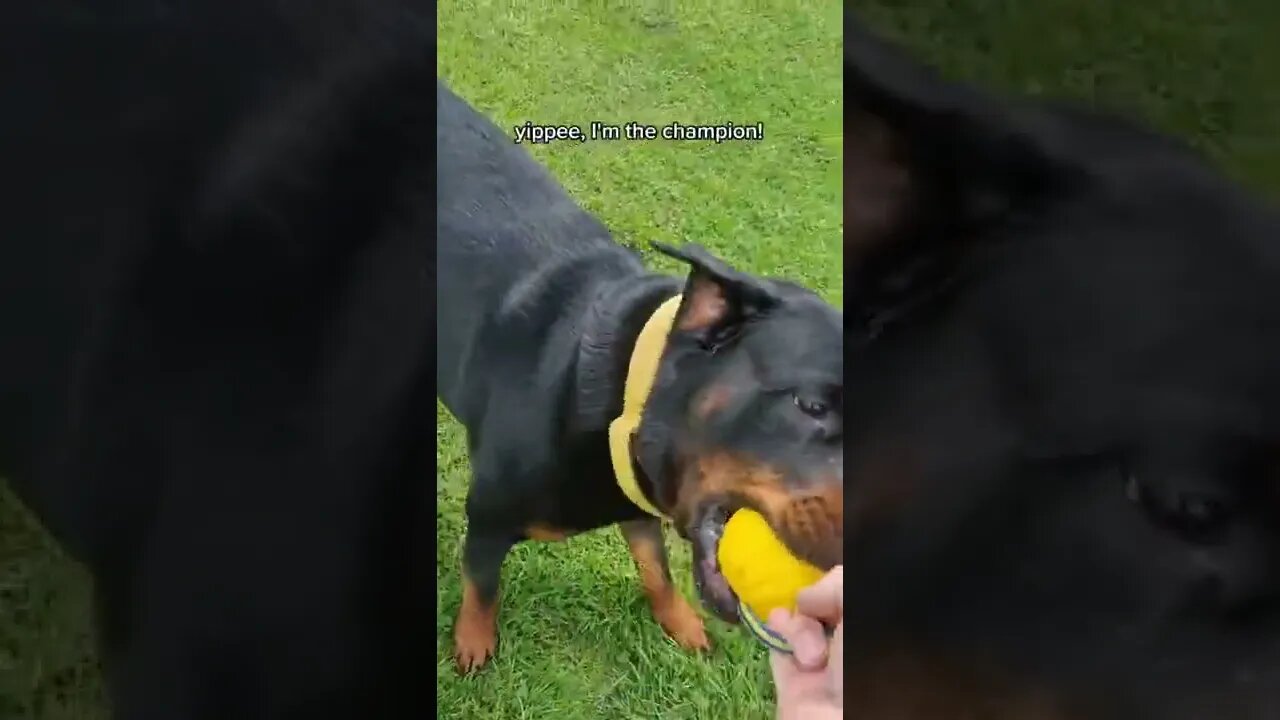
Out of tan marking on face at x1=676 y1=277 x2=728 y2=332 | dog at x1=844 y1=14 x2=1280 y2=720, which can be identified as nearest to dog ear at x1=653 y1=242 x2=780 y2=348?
tan marking on face at x1=676 y1=277 x2=728 y2=332

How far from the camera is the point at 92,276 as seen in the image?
1014 mm

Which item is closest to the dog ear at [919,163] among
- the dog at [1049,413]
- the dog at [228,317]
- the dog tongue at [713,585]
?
the dog at [1049,413]

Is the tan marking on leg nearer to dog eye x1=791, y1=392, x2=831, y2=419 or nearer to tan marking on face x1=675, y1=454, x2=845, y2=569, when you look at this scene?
tan marking on face x1=675, y1=454, x2=845, y2=569

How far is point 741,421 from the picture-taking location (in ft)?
3.09

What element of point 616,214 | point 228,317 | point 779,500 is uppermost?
point 616,214

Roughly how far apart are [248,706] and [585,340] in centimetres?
50

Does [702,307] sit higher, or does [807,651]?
[702,307]

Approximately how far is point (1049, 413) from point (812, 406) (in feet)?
0.77

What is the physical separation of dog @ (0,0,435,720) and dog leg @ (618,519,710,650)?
0.72ft

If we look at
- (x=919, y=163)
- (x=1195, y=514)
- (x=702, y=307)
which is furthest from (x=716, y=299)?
(x=1195, y=514)

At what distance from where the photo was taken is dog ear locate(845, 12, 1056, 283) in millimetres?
991

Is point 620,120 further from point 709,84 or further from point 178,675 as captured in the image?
point 178,675

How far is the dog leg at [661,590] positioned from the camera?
97 centimetres

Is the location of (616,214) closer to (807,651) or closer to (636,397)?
(636,397)
